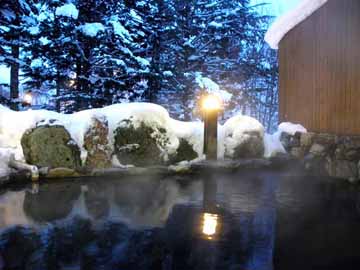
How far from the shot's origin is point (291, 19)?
1096 centimetres

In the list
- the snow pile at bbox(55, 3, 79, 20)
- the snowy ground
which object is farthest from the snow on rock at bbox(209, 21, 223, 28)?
the snowy ground

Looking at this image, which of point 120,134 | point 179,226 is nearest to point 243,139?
point 120,134

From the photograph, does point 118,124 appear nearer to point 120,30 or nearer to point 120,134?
point 120,134

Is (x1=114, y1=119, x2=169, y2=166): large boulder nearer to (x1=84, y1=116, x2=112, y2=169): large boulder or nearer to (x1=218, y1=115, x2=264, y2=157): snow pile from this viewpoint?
(x1=84, y1=116, x2=112, y2=169): large boulder

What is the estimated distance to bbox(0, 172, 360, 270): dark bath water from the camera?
379 cm

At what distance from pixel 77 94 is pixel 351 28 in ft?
30.8

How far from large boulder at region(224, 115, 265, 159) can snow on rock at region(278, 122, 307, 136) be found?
3.29ft

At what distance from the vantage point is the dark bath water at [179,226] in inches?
149

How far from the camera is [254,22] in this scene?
750 inches

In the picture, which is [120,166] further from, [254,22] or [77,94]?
[254,22]

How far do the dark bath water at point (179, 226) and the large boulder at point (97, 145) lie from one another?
102 centimetres

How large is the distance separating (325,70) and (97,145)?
5969mm

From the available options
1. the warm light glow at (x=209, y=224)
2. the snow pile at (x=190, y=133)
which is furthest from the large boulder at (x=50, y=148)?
the warm light glow at (x=209, y=224)

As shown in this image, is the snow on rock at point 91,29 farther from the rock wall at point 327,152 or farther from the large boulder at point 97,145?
the rock wall at point 327,152
